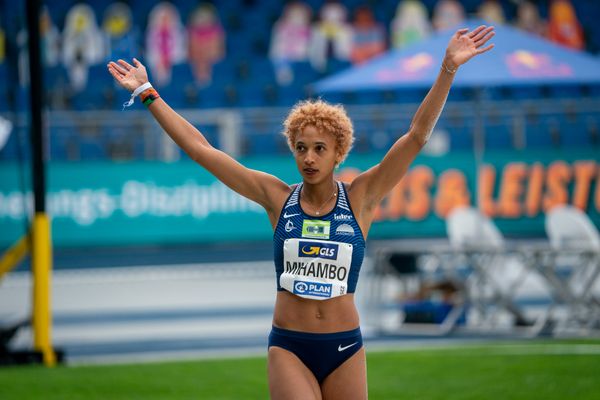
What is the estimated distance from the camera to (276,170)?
19172 millimetres

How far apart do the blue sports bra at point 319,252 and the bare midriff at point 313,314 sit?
0.05 metres

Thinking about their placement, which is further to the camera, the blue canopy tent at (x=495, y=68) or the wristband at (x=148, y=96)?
the blue canopy tent at (x=495, y=68)

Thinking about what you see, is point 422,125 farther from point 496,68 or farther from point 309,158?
point 496,68

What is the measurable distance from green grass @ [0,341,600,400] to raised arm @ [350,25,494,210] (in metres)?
3.63

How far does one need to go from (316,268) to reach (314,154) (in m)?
0.51

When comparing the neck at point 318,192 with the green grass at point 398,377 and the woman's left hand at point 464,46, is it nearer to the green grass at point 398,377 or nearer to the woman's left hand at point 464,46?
the woman's left hand at point 464,46

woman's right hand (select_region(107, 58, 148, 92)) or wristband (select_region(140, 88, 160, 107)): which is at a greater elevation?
woman's right hand (select_region(107, 58, 148, 92))

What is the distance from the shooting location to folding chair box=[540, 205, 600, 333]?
1168 cm

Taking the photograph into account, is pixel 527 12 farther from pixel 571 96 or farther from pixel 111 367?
pixel 111 367

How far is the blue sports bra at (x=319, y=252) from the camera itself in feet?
16.1

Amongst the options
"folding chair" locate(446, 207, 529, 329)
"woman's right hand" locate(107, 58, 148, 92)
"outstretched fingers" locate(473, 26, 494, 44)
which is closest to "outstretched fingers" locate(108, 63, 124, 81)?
"woman's right hand" locate(107, 58, 148, 92)

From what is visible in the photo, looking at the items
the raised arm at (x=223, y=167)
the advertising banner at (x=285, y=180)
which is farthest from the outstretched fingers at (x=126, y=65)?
the advertising banner at (x=285, y=180)

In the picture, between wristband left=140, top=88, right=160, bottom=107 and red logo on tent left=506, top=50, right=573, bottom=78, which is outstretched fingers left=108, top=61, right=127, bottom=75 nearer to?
wristband left=140, top=88, right=160, bottom=107

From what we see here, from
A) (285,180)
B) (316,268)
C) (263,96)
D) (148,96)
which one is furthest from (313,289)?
(263,96)
